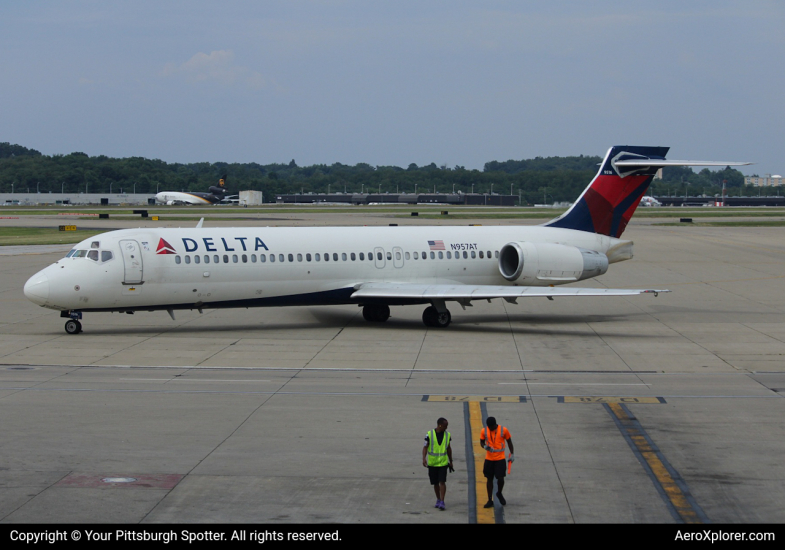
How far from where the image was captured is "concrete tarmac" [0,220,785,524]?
1233cm

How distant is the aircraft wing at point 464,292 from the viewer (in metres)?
28.0

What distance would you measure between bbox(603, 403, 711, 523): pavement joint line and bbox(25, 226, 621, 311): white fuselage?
1308 centimetres

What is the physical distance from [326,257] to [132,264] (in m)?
6.31

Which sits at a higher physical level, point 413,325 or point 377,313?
point 377,313

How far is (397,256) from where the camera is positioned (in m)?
30.3

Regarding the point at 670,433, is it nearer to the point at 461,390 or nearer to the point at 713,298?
the point at 461,390

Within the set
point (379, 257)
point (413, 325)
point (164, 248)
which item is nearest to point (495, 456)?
point (164, 248)

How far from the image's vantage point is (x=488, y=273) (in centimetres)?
3155

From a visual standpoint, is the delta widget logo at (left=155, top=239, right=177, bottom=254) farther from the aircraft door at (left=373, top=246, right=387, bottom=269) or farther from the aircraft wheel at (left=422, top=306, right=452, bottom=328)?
the aircraft wheel at (left=422, top=306, right=452, bottom=328)

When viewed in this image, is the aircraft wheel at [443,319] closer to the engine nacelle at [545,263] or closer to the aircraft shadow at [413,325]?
the aircraft shadow at [413,325]

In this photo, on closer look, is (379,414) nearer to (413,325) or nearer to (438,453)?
(438,453)

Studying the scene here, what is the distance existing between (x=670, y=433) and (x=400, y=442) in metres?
5.08

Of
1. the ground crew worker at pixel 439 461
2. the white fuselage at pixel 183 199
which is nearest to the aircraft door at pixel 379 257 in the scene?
the ground crew worker at pixel 439 461
